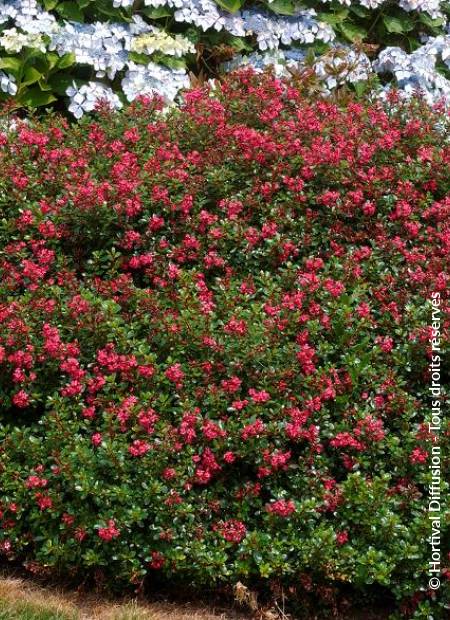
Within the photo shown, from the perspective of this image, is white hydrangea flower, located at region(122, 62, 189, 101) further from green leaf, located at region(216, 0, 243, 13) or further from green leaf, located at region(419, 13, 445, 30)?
green leaf, located at region(419, 13, 445, 30)

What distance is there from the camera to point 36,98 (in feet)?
18.5

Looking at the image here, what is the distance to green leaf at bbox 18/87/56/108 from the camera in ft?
18.4

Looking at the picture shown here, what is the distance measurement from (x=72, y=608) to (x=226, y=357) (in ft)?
3.38

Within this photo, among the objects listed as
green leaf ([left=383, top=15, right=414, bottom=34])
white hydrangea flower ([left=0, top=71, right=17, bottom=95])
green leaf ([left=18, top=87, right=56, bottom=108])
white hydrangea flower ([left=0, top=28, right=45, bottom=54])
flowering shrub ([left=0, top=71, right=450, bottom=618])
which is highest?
green leaf ([left=383, top=15, right=414, bottom=34])

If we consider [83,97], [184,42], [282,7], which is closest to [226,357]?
[83,97]

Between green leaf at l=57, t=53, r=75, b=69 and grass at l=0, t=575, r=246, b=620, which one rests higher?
green leaf at l=57, t=53, r=75, b=69

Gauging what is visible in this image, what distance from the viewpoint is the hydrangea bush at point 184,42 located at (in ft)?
18.3

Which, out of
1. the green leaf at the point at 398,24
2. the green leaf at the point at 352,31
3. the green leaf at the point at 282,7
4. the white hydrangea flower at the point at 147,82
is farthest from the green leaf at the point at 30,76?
the green leaf at the point at 398,24

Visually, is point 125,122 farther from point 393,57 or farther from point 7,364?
point 393,57

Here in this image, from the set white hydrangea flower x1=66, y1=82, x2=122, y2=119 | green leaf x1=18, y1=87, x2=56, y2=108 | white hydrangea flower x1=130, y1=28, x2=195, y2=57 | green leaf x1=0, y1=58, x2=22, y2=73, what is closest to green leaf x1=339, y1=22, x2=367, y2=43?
white hydrangea flower x1=130, y1=28, x2=195, y2=57

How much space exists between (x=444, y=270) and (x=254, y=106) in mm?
1395

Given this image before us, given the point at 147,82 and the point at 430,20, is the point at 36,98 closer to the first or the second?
the point at 147,82

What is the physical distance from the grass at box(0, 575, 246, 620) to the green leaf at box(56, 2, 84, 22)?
3.61 m

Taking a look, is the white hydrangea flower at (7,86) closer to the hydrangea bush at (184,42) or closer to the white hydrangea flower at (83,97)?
the hydrangea bush at (184,42)
